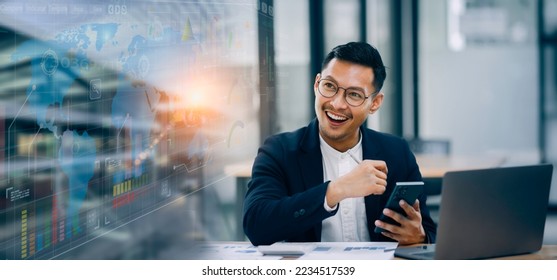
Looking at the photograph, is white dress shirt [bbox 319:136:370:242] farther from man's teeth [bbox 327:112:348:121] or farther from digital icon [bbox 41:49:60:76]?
digital icon [bbox 41:49:60:76]

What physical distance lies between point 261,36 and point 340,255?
1.79 metres

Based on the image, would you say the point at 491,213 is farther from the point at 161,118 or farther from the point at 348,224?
the point at 161,118

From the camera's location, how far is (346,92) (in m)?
2.40

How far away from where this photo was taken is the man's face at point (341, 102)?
239 cm

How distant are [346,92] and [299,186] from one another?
34 cm

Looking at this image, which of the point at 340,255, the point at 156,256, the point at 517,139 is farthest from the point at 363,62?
the point at 517,139

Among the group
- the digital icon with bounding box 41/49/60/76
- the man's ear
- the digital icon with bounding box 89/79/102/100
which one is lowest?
the man's ear

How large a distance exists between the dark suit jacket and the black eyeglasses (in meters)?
0.12

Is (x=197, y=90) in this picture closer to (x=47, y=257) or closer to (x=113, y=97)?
(x=113, y=97)

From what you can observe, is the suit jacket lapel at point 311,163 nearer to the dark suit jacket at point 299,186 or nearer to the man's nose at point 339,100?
the dark suit jacket at point 299,186

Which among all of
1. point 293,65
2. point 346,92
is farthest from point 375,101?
point 293,65

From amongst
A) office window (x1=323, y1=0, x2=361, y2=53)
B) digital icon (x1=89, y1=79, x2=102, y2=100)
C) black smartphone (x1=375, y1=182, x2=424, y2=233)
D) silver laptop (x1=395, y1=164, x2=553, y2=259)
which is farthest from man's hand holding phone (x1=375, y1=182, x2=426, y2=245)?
office window (x1=323, y1=0, x2=361, y2=53)

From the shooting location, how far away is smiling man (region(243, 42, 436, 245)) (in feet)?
7.29

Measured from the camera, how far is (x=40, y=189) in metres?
1.61
